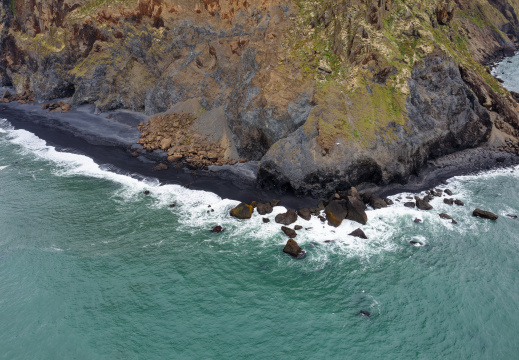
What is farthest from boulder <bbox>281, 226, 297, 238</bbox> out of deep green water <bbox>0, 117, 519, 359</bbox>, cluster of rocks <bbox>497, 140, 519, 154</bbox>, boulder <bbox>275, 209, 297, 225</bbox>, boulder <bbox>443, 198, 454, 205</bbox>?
cluster of rocks <bbox>497, 140, 519, 154</bbox>

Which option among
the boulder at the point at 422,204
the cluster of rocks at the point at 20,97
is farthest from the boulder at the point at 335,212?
the cluster of rocks at the point at 20,97

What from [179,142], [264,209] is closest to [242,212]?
[264,209]

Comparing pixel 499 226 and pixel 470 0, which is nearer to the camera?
pixel 499 226

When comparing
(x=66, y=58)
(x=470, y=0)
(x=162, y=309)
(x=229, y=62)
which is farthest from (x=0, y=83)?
(x=470, y=0)

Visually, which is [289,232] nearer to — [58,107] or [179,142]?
[179,142]

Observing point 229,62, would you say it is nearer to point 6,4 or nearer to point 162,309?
point 162,309

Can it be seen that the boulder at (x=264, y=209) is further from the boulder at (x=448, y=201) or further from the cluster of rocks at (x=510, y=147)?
the cluster of rocks at (x=510, y=147)
